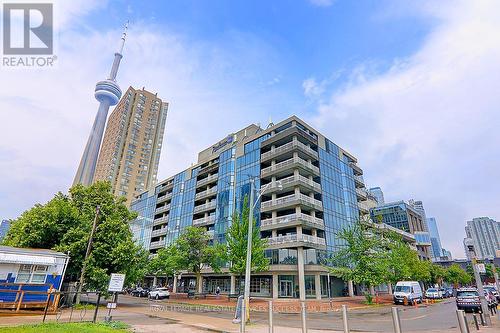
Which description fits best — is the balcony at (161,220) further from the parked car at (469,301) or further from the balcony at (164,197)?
the parked car at (469,301)

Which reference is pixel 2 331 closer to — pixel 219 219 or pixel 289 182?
pixel 289 182

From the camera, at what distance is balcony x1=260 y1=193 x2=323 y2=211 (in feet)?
132

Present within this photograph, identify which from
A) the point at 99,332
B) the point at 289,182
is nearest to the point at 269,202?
the point at 289,182

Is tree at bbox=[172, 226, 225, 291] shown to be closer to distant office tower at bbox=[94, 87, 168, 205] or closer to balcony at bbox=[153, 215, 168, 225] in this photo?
balcony at bbox=[153, 215, 168, 225]

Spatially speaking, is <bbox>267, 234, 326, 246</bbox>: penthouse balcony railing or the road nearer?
the road

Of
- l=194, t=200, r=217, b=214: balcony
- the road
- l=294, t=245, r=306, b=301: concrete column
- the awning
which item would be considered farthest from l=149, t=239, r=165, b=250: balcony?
the road

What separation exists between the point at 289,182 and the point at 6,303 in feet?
105

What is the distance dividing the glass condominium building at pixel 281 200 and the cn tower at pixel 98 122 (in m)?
58.1

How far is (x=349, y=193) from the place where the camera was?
172 ft

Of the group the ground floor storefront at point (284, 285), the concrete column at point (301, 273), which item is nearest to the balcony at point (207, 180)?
the ground floor storefront at point (284, 285)

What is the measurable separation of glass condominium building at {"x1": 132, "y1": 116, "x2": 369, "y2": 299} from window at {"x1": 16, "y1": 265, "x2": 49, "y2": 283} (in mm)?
21910

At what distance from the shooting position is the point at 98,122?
11675 centimetres

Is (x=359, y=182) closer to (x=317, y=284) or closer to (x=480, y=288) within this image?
(x=317, y=284)

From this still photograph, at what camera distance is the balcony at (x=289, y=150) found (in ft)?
143
